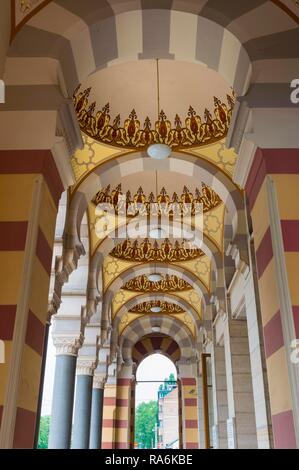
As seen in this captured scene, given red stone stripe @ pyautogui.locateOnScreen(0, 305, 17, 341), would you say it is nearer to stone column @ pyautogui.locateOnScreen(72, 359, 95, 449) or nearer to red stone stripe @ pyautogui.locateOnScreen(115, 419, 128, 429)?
stone column @ pyautogui.locateOnScreen(72, 359, 95, 449)

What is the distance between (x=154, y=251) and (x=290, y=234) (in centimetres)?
844

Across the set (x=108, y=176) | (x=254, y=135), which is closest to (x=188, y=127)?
(x=108, y=176)

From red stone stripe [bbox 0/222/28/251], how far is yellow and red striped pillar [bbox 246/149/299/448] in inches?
72.5

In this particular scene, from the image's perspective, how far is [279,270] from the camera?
3152mm

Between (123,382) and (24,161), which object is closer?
(24,161)

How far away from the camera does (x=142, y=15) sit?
3934 millimetres

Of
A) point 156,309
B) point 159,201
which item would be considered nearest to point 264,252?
point 159,201

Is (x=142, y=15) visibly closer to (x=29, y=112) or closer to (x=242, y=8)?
(x=242, y=8)

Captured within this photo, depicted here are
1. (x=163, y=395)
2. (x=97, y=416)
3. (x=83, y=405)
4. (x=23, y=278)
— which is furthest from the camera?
(x=163, y=395)

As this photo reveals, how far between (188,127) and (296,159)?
3.99 meters

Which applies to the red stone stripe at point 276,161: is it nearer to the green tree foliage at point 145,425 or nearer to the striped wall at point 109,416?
the striped wall at point 109,416

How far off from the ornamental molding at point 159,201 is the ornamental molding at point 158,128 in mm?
1754

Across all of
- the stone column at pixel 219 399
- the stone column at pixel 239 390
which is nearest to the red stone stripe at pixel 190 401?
the stone column at pixel 219 399

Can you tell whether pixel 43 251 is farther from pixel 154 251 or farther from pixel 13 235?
pixel 154 251
